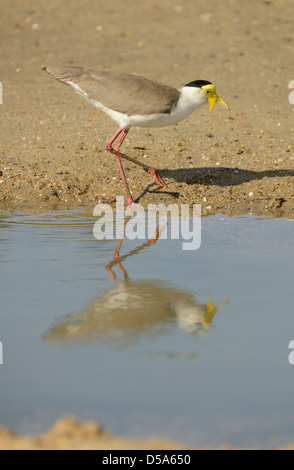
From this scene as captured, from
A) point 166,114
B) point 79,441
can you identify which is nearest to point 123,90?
point 166,114

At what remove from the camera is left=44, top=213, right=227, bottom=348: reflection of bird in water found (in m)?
4.04

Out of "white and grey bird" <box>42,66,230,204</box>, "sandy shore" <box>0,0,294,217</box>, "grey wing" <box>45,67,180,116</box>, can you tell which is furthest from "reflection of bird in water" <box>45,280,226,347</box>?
"grey wing" <box>45,67,180,116</box>

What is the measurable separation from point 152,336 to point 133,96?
3810 millimetres

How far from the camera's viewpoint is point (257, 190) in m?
7.68

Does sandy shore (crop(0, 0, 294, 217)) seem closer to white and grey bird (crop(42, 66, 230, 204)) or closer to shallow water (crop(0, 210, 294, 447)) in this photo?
white and grey bird (crop(42, 66, 230, 204))

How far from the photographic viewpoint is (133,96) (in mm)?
7316

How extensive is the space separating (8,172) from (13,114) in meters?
2.47

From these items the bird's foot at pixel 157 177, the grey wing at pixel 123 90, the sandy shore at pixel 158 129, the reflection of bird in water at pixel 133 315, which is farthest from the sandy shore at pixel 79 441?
the bird's foot at pixel 157 177

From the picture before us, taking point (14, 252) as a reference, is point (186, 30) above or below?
above

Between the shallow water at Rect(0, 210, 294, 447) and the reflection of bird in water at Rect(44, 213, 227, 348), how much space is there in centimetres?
1

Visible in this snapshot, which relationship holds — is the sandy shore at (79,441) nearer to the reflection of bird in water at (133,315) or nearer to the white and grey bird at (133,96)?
the reflection of bird in water at (133,315)

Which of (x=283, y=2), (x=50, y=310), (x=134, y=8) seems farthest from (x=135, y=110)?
(x=283, y=2)

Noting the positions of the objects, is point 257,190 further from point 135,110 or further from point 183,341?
point 183,341

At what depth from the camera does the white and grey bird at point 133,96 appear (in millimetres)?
7273
